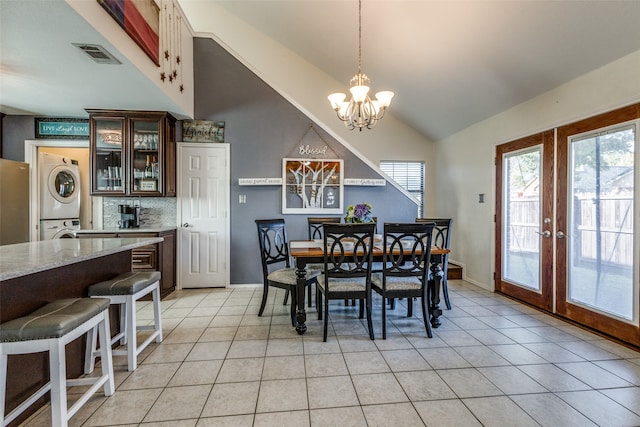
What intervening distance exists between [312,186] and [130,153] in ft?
8.14

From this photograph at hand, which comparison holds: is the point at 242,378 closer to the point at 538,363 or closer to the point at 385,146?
the point at 538,363

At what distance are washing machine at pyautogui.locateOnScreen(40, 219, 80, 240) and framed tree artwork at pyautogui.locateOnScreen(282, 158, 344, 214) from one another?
292 centimetres

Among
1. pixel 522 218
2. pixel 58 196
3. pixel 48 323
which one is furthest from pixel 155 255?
pixel 522 218

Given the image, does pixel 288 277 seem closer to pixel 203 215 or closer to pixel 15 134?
pixel 203 215

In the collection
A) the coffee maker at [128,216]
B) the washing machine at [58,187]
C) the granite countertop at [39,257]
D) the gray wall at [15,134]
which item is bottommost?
the granite countertop at [39,257]

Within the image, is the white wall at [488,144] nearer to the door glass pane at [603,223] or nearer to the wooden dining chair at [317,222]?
the door glass pane at [603,223]

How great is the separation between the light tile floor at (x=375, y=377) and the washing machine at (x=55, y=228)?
2.18 metres

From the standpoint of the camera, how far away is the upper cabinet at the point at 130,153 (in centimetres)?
371

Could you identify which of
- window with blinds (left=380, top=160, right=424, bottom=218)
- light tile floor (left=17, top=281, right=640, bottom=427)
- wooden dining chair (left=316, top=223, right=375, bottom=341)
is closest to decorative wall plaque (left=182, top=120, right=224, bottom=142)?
light tile floor (left=17, top=281, right=640, bottom=427)

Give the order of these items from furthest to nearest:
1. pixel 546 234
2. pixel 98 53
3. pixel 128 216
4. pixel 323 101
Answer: pixel 323 101 < pixel 128 216 < pixel 546 234 < pixel 98 53

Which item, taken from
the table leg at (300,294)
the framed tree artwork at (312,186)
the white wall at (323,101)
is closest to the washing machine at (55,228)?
the framed tree artwork at (312,186)

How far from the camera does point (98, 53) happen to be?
232cm

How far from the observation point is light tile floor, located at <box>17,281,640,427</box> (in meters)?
1.62

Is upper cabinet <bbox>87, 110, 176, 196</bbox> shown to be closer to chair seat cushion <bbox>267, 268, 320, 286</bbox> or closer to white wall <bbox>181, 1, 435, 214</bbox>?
chair seat cushion <bbox>267, 268, 320, 286</bbox>
